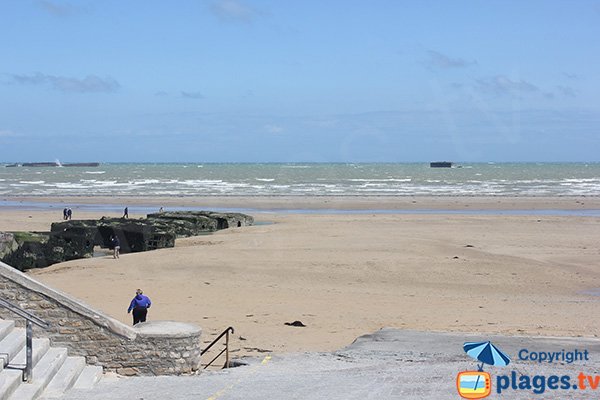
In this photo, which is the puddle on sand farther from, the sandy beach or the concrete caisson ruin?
the concrete caisson ruin

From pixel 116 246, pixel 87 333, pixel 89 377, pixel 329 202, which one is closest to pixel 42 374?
pixel 89 377

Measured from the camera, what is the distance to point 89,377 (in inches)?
428

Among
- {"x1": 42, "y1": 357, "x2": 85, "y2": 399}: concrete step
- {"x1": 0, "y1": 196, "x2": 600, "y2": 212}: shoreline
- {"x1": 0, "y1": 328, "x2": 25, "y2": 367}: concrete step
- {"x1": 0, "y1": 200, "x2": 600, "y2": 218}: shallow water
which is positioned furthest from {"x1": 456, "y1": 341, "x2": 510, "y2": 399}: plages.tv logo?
{"x1": 0, "y1": 196, "x2": 600, "y2": 212}: shoreline

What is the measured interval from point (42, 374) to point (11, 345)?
27.7 inches

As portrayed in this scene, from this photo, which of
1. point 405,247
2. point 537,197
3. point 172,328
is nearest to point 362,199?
point 537,197

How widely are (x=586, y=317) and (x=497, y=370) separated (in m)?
7.98

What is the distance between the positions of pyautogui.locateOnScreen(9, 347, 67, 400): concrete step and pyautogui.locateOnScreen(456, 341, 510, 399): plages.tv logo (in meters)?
5.67

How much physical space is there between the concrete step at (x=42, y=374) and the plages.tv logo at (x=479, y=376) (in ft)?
18.6

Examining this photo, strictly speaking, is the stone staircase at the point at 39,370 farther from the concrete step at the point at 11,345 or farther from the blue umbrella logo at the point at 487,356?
the blue umbrella logo at the point at 487,356

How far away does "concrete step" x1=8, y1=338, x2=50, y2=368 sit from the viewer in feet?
33.0

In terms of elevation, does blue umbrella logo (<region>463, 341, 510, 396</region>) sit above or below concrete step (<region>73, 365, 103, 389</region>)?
above

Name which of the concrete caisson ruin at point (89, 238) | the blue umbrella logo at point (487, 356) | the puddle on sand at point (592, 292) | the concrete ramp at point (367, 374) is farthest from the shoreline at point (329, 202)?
the blue umbrella logo at point (487, 356)

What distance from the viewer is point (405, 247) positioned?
3200cm

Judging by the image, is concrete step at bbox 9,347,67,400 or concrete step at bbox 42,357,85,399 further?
concrete step at bbox 42,357,85,399
